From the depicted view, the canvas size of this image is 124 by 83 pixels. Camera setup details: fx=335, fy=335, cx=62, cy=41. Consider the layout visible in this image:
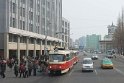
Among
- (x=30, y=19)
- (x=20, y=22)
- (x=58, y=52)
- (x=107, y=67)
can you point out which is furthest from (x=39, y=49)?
(x=58, y=52)

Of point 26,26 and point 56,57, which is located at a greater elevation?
point 26,26

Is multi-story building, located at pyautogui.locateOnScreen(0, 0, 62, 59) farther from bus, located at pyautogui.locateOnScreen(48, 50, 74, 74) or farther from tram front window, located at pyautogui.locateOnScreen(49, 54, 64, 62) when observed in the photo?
bus, located at pyautogui.locateOnScreen(48, 50, 74, 74)

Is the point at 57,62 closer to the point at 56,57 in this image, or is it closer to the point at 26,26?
the point at 56,57

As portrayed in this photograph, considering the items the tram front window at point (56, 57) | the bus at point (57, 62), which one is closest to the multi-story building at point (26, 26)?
the tram front window at point (56, 57)

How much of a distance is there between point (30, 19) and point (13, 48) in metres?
15.9

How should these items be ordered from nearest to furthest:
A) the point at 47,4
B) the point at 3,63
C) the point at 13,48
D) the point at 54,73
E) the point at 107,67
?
the point at 3,63
the point at 54,73
the point at 107,67
the point at 13,48
the point at 47,4

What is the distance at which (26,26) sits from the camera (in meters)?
70.6

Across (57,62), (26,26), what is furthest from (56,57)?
(26,26)

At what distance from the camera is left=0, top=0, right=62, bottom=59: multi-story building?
186 ft

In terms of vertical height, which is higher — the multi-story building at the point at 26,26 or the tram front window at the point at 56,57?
the multi-story building at the point at 26,26

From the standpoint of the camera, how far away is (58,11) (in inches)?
4417

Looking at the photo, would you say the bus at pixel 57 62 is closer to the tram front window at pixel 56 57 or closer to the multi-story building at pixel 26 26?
the tram front window at pixel 56 57

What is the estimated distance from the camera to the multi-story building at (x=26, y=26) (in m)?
56.8

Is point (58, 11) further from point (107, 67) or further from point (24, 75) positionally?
point (24, 75)
